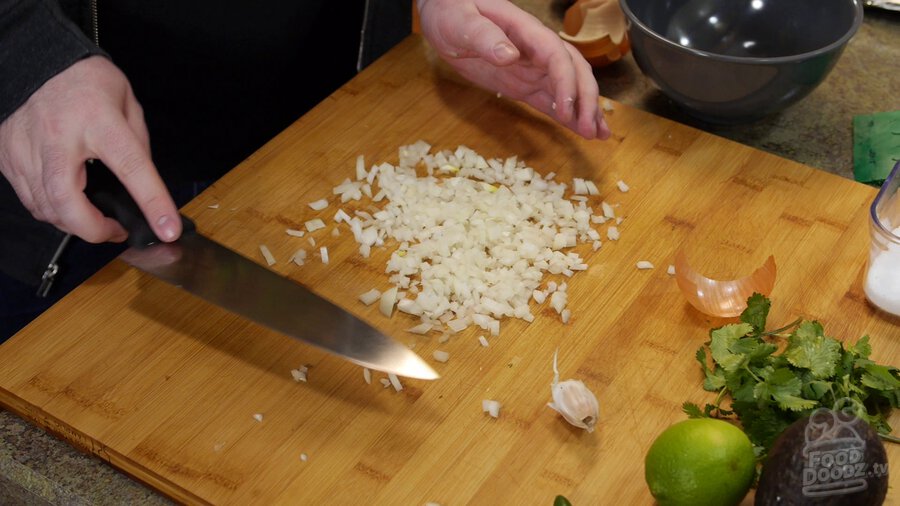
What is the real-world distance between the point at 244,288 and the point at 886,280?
855 millimetres

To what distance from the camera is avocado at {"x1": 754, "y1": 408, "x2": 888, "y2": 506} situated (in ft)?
3.13

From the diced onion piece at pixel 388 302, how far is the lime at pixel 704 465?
45 centimetres

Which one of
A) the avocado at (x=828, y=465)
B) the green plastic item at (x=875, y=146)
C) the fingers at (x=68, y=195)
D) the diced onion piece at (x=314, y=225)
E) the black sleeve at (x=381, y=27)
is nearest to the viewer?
the avocado at (x=828, y=465)

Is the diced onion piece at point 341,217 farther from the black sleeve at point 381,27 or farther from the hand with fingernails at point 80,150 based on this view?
the black sleeve at point 381,27

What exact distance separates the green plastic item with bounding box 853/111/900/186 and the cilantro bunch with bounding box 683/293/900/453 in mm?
472

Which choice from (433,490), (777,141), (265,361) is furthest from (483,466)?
(777,141)

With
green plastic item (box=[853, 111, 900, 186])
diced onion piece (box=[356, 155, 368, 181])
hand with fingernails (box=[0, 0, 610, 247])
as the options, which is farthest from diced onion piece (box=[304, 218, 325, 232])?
green plastic item (box=[853, 111, 900, 186])

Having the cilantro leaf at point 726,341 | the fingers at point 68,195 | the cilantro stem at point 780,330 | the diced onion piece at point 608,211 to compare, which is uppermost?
the fingers at point 68,195

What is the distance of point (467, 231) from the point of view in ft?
4.80

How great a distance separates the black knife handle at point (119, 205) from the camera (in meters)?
1.28

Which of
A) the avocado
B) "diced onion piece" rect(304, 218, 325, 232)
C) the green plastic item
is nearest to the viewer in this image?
the avocado

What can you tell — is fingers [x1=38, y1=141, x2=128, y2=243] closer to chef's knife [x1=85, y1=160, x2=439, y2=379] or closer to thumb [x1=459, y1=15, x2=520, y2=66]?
chef's knife [x1=85, y1=160, x2=439, y2=379]

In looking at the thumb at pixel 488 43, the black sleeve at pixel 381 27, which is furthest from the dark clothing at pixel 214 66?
the thumb at pixel 488 43

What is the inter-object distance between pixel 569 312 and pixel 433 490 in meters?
0.34
